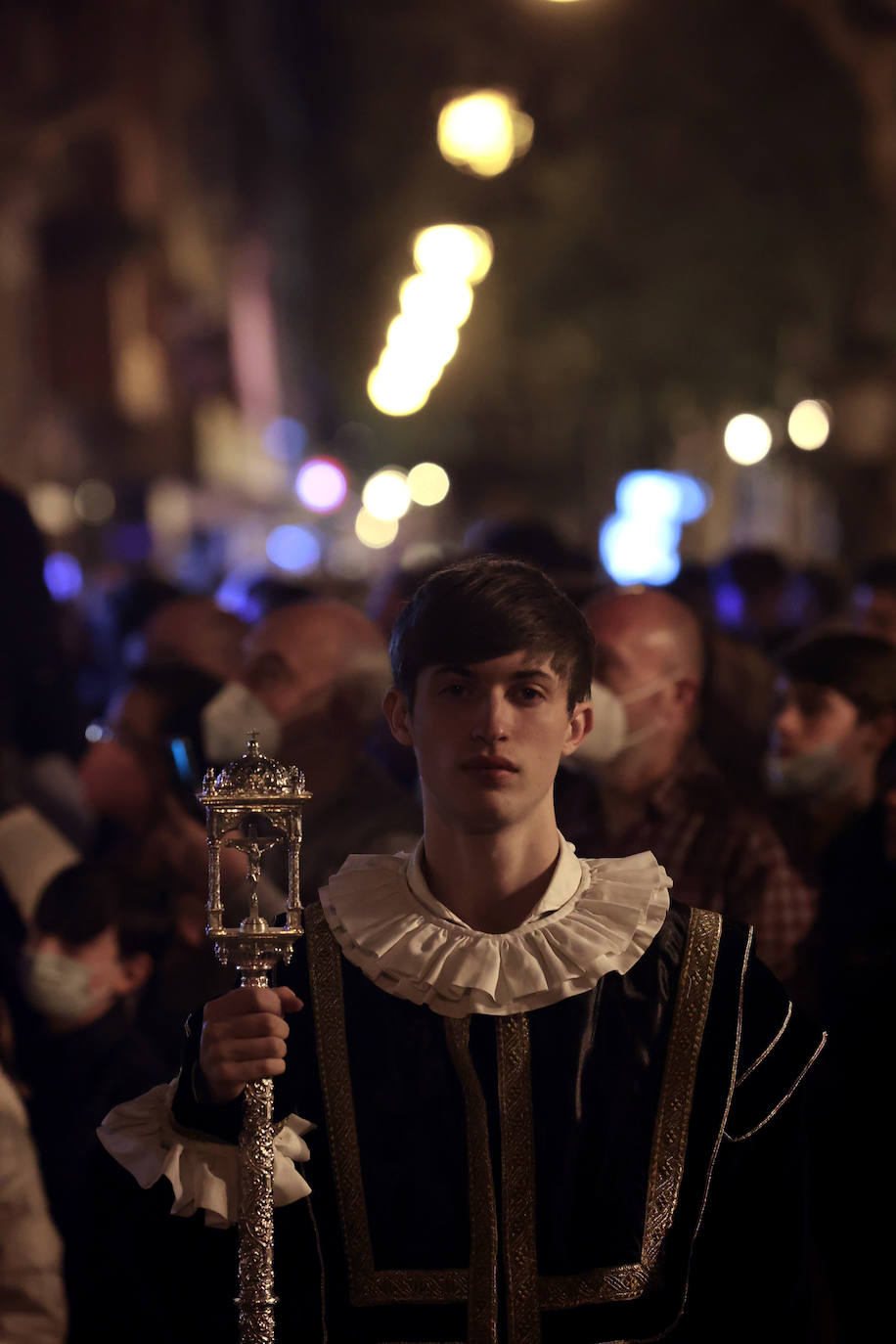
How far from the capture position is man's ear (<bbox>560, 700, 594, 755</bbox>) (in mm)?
3031

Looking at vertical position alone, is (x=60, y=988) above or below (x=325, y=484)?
below

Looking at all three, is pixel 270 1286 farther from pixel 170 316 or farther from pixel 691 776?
pixel 170 316

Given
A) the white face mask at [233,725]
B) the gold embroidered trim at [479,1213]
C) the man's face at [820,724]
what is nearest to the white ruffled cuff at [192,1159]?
the gold embroidered trim at [479,1213]

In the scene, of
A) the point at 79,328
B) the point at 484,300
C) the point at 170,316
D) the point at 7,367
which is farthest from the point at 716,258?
the point at 170,316

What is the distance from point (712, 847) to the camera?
4.95 m

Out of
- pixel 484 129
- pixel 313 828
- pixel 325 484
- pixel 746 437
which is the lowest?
pixel 313 828

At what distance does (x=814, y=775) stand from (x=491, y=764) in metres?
2.89

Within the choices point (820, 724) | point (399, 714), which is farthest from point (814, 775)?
point (399, 714)

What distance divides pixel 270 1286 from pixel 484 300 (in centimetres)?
2818

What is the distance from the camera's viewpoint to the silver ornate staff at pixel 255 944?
9.09 feet

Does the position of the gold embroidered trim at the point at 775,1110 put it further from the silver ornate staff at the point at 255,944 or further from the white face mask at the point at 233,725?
the white face mask at the point at 233,725

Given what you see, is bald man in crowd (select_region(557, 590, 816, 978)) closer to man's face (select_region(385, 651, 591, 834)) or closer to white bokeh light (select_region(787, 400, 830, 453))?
man's face (select_region(385, 651, 591, 834))

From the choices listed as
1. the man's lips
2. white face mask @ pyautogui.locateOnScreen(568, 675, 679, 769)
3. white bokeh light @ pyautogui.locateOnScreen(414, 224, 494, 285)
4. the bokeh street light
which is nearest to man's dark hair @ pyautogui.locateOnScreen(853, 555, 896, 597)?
white face mask @ pyautogui.locateOnScreen(568, 675, 679, 769)

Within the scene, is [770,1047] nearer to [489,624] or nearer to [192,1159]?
[489,624]
